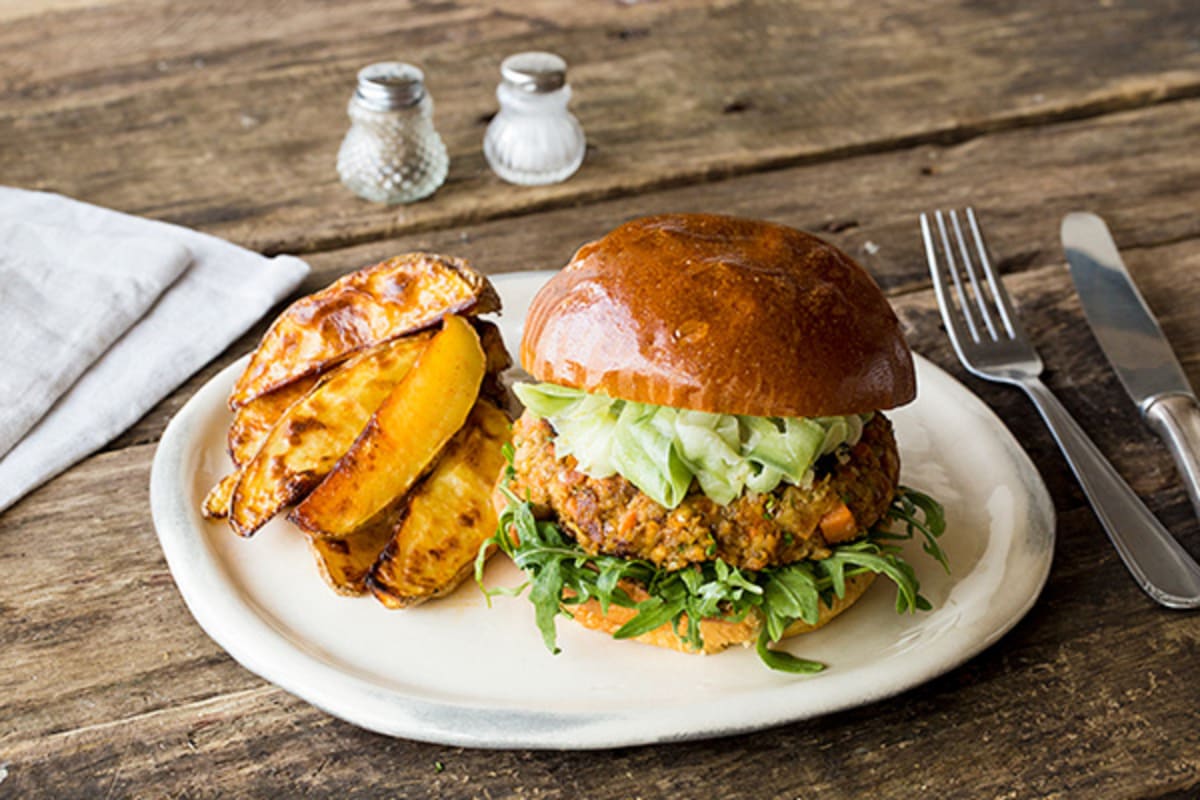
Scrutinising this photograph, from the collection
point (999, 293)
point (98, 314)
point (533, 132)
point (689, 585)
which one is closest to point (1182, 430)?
point (999, 293)

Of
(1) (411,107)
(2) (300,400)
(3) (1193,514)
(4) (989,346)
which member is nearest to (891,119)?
(4) (989,346)

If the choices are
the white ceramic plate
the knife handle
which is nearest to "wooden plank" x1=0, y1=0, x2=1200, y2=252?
the white ceramic plate

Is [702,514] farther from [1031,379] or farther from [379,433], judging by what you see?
[1031,379]

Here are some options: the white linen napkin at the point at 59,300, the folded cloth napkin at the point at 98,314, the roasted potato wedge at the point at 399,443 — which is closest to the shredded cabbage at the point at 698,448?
the roasted potato wedge at the point at 399,443

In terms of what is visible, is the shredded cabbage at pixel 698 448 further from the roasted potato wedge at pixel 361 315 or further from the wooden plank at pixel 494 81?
the wooden plank at pixel 494 81

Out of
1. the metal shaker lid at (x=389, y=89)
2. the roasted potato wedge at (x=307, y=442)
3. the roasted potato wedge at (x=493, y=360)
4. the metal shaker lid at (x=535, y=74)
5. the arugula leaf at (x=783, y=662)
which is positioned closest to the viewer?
the arugula leaf at (x=783, y=662)

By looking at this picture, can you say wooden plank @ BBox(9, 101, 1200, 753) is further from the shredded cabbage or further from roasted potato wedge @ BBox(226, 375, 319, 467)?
the shredded cabbage

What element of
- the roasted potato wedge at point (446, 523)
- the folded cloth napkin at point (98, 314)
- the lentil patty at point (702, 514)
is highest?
the lentil patty at point (702, 514)
